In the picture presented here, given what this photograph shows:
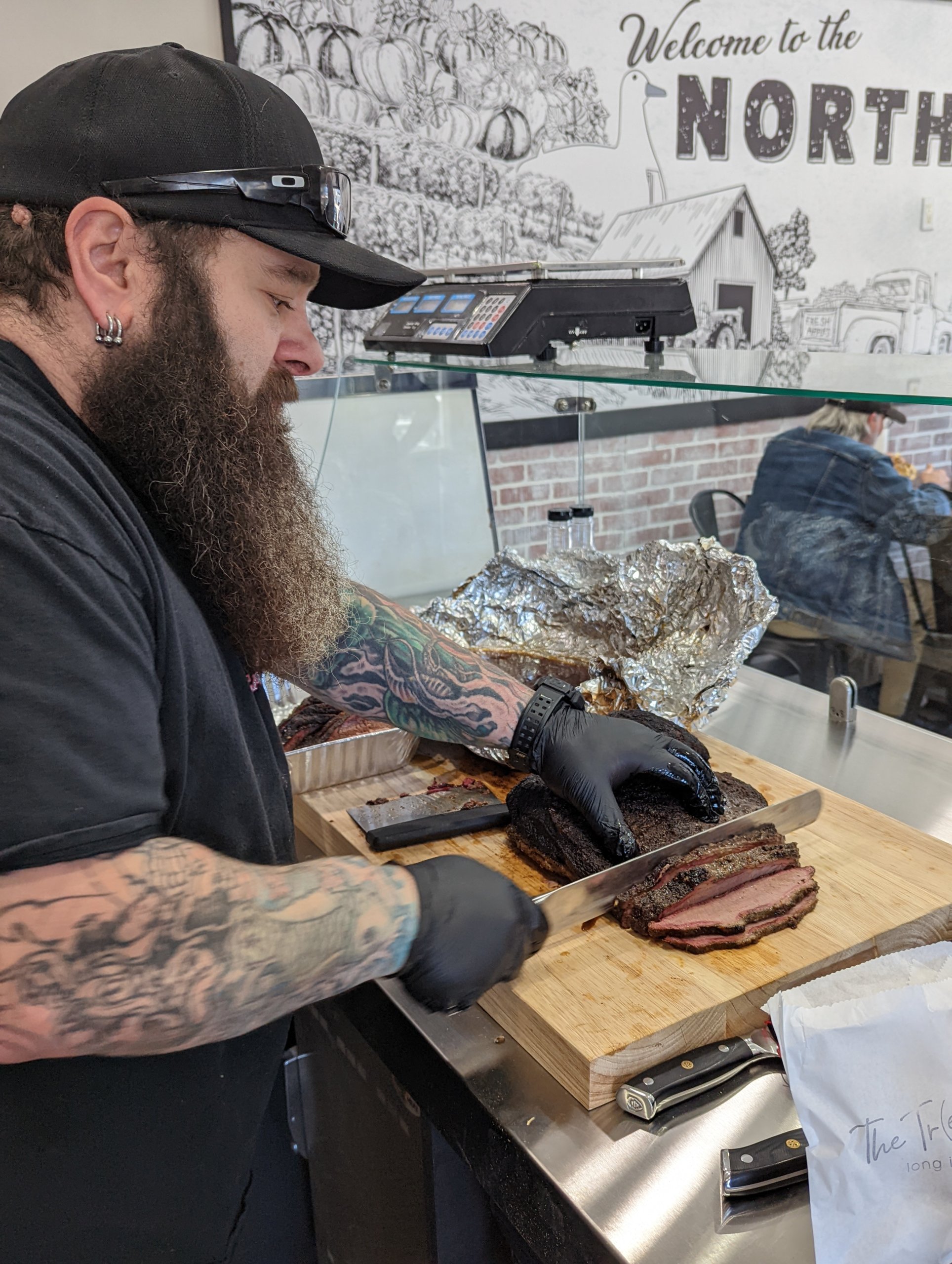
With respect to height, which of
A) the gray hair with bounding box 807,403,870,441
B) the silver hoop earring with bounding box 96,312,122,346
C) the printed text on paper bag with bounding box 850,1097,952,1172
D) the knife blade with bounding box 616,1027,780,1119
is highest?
the silver hoop earring with bounding box 96,312,122,346

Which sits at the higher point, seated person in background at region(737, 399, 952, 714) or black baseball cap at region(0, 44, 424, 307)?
black baseball cap at region(0, 44, 424, 307)

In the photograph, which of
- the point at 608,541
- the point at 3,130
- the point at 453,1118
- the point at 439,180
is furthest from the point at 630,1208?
the point at 439,180

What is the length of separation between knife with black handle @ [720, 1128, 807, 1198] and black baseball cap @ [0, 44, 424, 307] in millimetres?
955

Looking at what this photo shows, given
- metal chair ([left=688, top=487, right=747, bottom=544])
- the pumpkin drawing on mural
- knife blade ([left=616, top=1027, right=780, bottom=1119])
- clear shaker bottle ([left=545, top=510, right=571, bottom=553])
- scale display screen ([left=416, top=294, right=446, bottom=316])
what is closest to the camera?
knife blade ([left=616, top=1027, right=780, bottom=1119])

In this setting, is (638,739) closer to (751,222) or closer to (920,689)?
(920,689)

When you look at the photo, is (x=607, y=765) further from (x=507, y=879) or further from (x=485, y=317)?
(x=485, y=317)

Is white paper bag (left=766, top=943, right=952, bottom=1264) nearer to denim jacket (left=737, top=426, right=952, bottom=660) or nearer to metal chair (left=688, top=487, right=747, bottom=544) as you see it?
denim jacket (left=737, top=426, right=952, bottom=660)

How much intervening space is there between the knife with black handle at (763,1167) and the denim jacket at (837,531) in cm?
118

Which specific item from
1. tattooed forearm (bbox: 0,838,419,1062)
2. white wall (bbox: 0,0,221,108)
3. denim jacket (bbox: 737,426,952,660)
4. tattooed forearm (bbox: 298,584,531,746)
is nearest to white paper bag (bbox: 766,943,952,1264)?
tattooed forearm (bbox: 0,838,419,1062)

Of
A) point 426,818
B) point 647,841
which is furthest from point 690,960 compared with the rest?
point 426,818

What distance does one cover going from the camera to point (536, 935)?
3.28 feet

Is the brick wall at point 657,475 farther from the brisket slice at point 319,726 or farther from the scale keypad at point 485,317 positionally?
the brisket slice at point 319,726

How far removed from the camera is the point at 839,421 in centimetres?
204

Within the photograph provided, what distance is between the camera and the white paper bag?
2.50 feet
